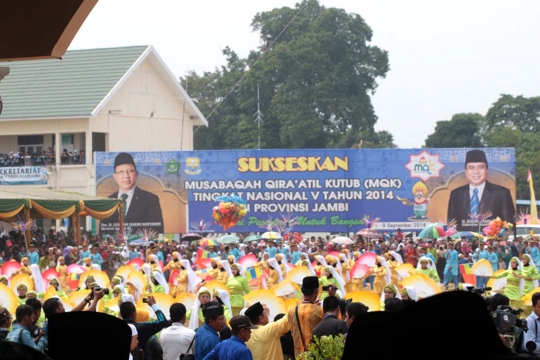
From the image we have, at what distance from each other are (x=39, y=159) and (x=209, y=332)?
33809 mm

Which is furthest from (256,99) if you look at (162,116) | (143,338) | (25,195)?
(143,338)

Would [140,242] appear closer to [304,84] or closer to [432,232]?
[432,232]

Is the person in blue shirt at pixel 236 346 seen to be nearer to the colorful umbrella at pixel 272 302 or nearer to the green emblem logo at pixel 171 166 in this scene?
the colorful umbrella at pixel 272 302

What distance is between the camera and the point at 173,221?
121 feet

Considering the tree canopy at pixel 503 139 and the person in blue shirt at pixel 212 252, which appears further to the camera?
the tree canopy at pixel 503 139

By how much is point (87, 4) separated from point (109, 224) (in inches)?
1229

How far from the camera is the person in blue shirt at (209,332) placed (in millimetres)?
7168

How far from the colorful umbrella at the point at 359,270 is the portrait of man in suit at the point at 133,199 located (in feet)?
51.3

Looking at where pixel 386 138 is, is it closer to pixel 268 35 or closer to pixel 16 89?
pixel 268 35

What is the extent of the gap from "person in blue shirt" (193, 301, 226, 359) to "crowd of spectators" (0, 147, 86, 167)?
3324 centimetres

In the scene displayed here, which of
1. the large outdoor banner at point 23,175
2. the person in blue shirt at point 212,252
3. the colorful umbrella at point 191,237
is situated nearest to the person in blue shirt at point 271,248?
the person in blue shirt at point 212,252

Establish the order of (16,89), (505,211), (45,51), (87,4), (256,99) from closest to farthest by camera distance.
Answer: (87,4) → (45,51) → (505,211) → (16,89) → (256,99)

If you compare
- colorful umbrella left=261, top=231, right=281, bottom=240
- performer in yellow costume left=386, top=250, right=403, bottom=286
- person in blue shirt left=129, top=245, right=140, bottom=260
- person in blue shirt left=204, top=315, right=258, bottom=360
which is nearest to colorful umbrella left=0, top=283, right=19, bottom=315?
person in blue shirt left=204, top=315, right=258, bottom=360

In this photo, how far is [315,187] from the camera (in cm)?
3650
